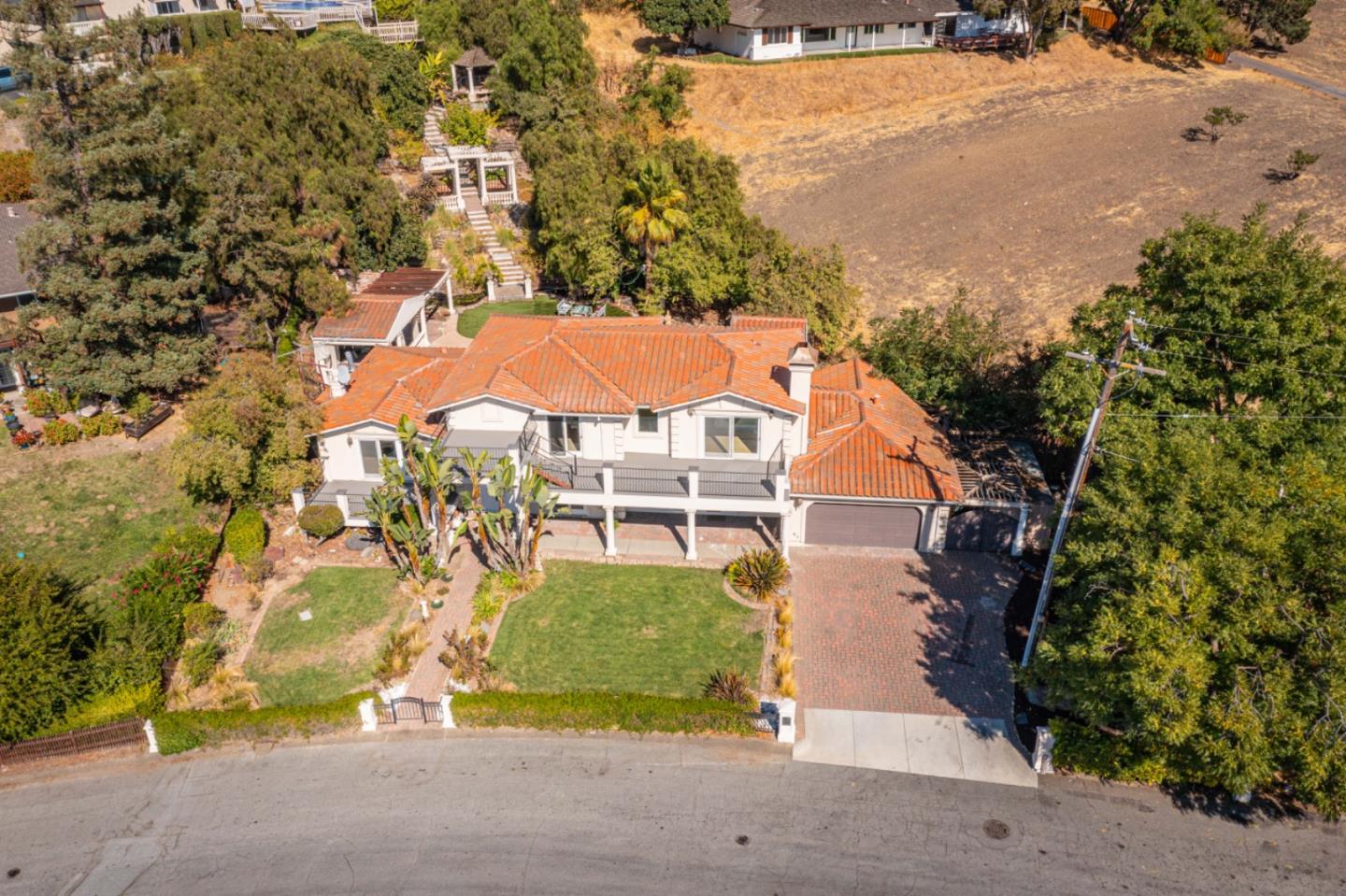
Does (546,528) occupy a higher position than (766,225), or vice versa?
(766,225)

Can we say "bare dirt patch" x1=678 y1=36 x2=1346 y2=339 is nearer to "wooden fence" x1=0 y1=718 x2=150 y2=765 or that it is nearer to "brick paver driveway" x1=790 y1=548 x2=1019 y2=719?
"brick paver driveway" x1=790 y1=548 x2=1019 y2=719

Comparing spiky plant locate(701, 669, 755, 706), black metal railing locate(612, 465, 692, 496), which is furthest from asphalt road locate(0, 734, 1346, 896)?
black metal railing locate(612, 465, 692, 496)

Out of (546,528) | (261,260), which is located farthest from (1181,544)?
(261,260)

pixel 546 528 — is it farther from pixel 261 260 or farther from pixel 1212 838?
pixel 1212 838

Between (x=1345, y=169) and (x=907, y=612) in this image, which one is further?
(x=1345, y=169)

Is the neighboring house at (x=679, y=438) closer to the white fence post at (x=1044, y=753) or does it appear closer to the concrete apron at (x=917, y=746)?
the concrete apron at (x=917, y=746)

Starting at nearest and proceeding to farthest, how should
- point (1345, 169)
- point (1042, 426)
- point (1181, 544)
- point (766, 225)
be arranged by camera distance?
1. point (1181, 544)
2. point (1042, 426)
3. point (1345, 169)
4. point (766, 225)
